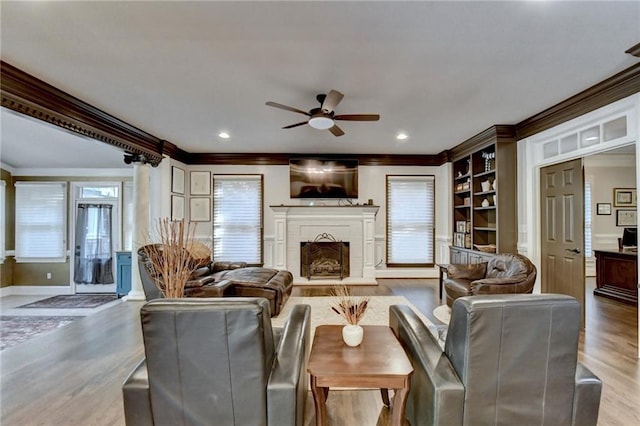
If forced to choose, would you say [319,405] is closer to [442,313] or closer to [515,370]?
[515,370]

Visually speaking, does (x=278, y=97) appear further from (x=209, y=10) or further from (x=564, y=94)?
(x=564, y=94)

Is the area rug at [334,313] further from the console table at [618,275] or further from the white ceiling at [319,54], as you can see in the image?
the console table at [618,275]

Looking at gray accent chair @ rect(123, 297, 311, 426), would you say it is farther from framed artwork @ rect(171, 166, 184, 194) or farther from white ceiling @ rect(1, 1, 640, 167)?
framed artwork @ rect(171, 166, 184, 194)

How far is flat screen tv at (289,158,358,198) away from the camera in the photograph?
6500mm

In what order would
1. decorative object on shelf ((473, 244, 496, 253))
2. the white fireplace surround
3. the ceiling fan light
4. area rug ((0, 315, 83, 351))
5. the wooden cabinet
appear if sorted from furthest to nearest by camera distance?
the white fireplace surround
decorative object on shelf ((473, 244, 496, 253))
the wooden cabinet
area rug ((0, 315, 83, 351))
the ceiling fan light

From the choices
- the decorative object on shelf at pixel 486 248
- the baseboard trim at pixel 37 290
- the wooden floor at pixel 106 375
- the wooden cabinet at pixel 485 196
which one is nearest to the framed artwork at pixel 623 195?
the wooden cabinet at pixel 485 196

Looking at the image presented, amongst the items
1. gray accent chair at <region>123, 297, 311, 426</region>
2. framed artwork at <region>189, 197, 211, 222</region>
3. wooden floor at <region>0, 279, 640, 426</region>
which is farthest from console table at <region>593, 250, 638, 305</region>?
framed artwork at <region>189, 197, 211, 222</region>

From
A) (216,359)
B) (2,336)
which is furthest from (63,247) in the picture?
(216,359)

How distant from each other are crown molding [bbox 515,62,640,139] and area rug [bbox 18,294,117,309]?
8060 mm

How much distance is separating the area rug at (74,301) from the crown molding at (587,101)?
26.4 feet

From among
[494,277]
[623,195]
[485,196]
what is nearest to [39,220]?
[494,277]

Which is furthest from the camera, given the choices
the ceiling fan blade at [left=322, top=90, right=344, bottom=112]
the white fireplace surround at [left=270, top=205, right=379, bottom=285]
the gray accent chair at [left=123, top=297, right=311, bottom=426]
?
the white fireplace surround at [left=270, top=205, right=379, bottom=285]

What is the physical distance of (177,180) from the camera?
6.18 metres

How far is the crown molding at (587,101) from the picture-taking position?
2906 mm
